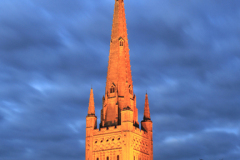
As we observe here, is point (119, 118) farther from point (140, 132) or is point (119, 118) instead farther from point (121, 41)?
point (121, 41)

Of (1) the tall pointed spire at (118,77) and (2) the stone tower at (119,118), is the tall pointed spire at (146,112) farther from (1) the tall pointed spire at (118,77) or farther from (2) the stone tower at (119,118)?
(1) the tall pointed spire at (118,77)

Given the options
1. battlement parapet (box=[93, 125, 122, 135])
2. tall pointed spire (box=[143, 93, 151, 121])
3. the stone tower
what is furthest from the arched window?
battlement parapet (box=[93, 125, 122, 135])

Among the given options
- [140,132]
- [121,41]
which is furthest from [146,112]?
[121,41]

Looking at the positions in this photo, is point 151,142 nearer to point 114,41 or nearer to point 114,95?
point 114,95

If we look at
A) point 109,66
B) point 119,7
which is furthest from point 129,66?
point 119,7

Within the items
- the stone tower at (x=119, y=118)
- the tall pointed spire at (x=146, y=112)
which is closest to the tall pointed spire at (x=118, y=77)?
the stone tower at (x=119, y=118)

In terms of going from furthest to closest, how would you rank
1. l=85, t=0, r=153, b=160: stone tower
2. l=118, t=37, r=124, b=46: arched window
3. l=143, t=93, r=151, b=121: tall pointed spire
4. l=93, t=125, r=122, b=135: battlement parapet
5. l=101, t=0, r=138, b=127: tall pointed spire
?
1. l=118, t=37, r=124, b=46: arched window
2. l=143, t=93, r=151, b=121: tall pointed spire
3. l=101, t=0, r=138, b=127: tall pointed spire
4. l=93, t=125, r=122, b=135: battlement parapet
5. l=85, t=0, r=153, b=160: stone tower

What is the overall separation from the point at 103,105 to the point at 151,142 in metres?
13.1

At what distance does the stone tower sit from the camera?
94375 millimetres

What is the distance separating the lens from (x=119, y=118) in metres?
98.6

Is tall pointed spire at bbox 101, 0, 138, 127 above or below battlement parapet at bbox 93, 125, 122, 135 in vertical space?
above

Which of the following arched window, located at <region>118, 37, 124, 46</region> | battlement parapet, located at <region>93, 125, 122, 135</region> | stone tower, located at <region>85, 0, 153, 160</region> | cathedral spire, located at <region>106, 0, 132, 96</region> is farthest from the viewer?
arched window, located at <region>118, 37, 124, 46</region>

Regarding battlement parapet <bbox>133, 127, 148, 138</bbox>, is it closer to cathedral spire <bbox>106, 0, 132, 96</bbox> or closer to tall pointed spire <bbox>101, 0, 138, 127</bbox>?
tall pointed spire <bbox>101, 0, 138, 127</bbox>

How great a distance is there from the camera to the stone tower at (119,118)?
310 feet
